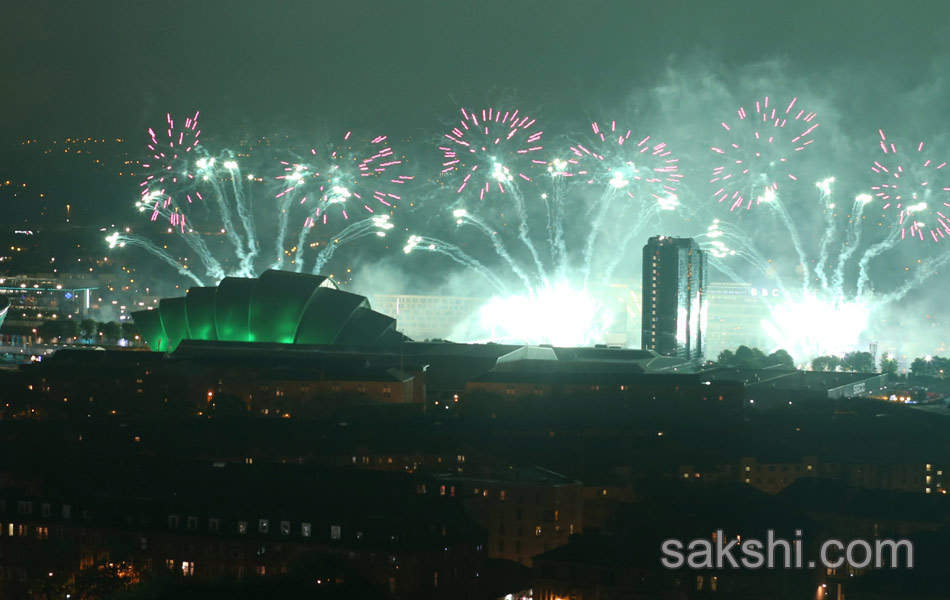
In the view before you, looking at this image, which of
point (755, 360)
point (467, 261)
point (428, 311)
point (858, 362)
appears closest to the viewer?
point (755, 360)

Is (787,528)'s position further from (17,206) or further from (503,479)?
(17,206)

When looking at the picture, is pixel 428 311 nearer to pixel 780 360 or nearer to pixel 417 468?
pixel 780 360

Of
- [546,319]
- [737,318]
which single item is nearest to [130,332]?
[546,319]

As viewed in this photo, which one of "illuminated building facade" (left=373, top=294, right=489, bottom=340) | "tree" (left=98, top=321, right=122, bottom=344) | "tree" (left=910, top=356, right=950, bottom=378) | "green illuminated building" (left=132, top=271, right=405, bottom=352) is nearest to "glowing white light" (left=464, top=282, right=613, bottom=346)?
"illuminated building facade" (left=373, top=294, right=489, bottom=340)

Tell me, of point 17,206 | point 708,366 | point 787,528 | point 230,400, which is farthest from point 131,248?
point 787,528

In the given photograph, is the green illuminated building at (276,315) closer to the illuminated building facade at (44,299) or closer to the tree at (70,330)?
the tree at (70,330)

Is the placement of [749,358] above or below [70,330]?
below

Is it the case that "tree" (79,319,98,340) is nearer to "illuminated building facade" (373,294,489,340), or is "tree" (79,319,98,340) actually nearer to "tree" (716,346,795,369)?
"illuminated building facade" (373,294,489,340)
